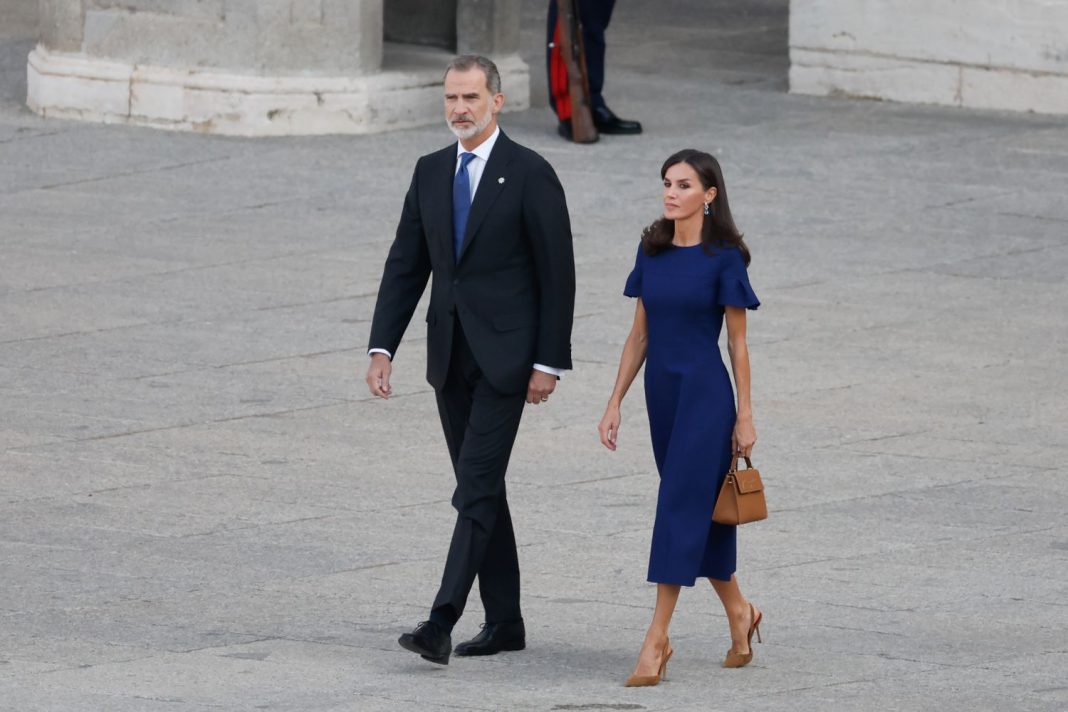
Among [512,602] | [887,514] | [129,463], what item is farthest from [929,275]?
[512,602]

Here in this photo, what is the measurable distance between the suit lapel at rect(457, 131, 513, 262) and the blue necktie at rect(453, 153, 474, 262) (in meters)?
0.03

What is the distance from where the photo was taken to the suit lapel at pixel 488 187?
7.04 metres

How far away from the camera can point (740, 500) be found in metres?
6.77

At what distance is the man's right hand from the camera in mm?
7176

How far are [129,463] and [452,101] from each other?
2890mm

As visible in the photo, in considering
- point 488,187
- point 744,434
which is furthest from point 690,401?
point 488,187

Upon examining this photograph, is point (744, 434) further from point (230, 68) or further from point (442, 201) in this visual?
point (230, 68)

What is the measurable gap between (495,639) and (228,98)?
9.91 m

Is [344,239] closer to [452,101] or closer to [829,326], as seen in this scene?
[829,326]

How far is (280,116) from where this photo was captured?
1652 cm

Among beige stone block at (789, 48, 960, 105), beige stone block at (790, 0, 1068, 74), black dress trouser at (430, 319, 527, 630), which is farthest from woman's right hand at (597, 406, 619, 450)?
beige stone block at (789, 48, 960, 105)

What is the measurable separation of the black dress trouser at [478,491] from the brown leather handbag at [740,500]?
70cm

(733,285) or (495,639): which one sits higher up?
(733,285)

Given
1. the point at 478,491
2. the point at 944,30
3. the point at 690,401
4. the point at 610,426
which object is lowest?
the point at 478,491
